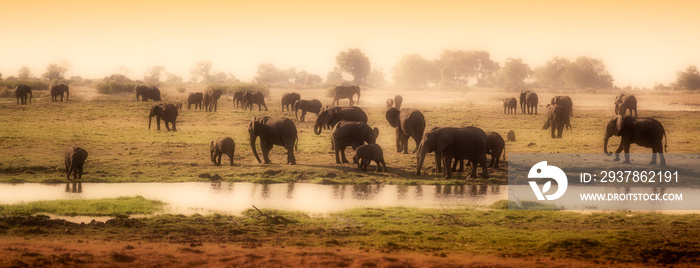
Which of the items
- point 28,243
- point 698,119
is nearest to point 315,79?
point 698,119

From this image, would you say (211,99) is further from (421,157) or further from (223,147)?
(421,157)

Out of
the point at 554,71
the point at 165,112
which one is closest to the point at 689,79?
the point at 554,71

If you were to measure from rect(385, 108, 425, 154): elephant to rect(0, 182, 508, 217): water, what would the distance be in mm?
6131

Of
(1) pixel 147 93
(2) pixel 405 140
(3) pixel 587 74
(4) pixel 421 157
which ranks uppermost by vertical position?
(3) pixel 587 74

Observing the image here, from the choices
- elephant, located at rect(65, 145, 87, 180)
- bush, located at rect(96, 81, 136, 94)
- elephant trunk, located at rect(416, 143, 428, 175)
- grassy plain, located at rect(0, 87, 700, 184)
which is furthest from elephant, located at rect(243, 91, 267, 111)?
elephant trunk, located at rect(416, 143, 428, 175)

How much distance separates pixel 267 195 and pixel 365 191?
2.65m

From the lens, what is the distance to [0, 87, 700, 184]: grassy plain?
2303 centimetres

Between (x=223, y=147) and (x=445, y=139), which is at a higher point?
(x=445, y=139)

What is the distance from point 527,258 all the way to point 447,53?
136 m

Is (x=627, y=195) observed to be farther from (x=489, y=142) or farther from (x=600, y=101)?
(x=600, y=101)

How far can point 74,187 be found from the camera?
20719mm

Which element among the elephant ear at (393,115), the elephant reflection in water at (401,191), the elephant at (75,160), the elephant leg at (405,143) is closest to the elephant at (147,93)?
the elephant ear at (393,115)

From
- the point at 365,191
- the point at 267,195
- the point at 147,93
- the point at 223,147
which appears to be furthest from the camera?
the point at 147,93

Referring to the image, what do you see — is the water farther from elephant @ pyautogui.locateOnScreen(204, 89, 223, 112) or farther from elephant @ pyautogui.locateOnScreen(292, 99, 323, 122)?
elephant @ pyautogui.locateOnScreen(204, 89, 223, 112)
